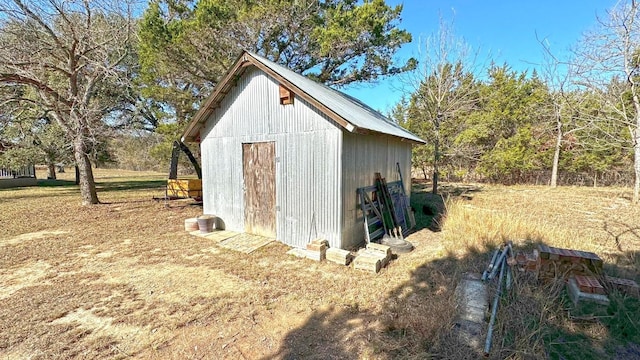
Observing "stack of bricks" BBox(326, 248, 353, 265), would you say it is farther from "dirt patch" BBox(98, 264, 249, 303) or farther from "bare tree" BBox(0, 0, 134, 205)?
"bare tree" BBox(0, 0, 134, 205)

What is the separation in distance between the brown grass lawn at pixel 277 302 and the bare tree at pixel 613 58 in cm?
270

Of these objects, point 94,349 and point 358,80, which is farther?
point 358,80

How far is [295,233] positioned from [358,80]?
8407mm

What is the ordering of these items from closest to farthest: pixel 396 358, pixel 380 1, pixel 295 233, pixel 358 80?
pixel 396 358 < pixel 295 233 < pixel 380 1 < pixel 358 80

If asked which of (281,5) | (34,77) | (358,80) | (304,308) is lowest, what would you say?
(304,308)

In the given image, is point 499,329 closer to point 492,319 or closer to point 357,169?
point 492,319

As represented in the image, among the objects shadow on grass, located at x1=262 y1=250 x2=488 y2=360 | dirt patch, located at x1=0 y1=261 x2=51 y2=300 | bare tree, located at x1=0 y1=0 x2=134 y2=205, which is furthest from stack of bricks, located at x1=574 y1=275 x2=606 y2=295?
bare tree, located at x1=0 y1=0 x2=134 y2=205

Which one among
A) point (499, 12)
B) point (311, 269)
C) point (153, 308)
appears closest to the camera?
point (153, 308)

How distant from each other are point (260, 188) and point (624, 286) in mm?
6753

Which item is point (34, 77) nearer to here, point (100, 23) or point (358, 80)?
point (100, 23)

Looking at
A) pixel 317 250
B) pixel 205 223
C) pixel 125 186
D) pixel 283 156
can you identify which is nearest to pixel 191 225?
pixel 205 223

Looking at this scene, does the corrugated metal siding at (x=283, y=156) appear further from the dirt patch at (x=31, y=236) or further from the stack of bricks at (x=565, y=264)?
the dirt patch at (x=31, y=236)

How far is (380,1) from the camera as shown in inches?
402

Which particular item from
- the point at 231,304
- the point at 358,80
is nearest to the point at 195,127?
the point at 231,304
